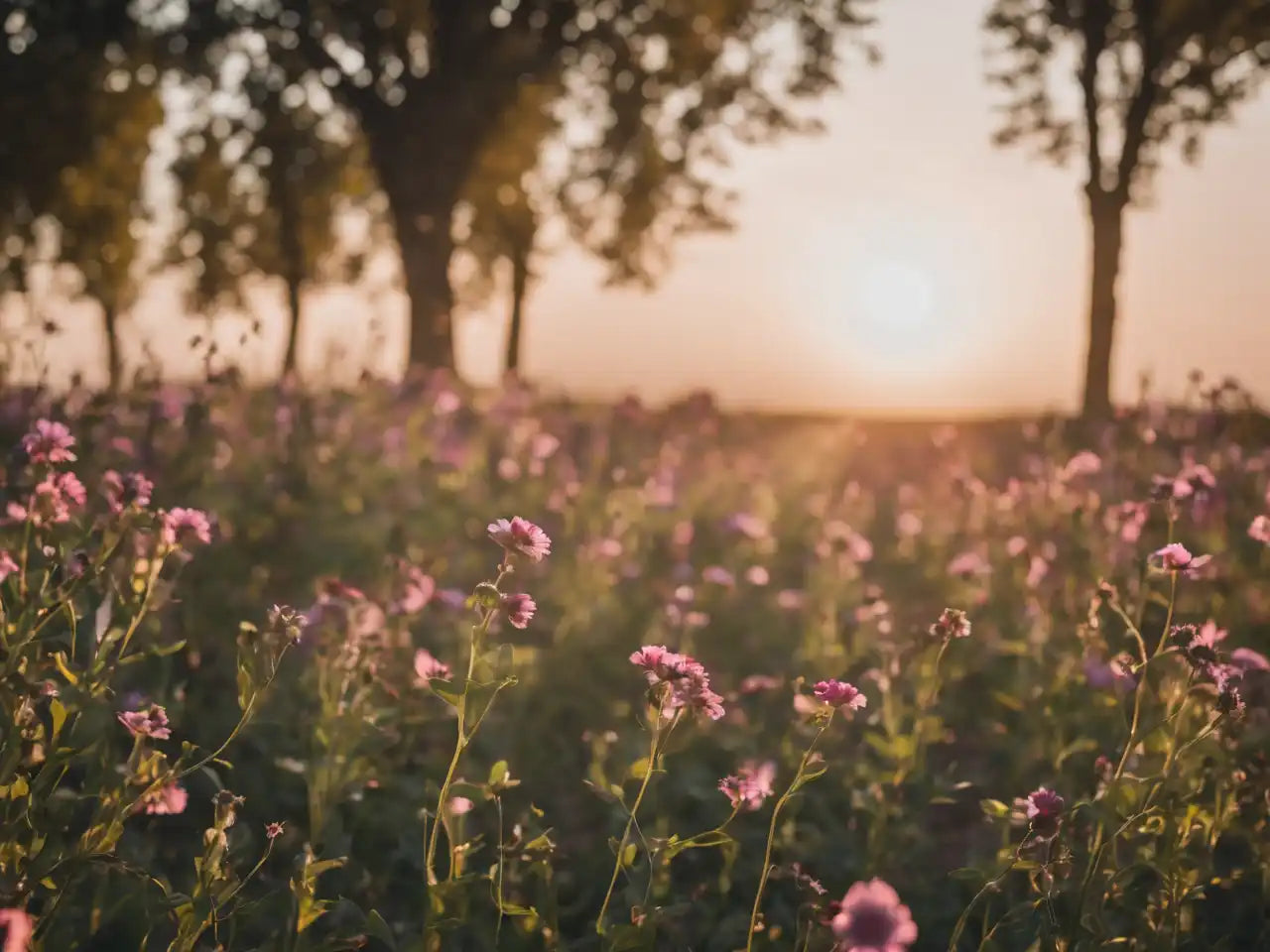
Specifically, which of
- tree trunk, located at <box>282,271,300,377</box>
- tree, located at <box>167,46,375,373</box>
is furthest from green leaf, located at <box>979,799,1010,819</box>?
tree trunk, located at <box>282,271,300,377</box>

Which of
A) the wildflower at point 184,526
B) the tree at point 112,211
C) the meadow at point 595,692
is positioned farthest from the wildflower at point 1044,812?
the tree at point 112,211

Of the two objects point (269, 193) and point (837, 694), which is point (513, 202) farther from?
point (837, 694)

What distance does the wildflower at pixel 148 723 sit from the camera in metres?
2.62

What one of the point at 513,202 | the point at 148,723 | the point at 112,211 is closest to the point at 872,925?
the point at 148,723

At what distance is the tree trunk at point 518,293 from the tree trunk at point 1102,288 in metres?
11.6

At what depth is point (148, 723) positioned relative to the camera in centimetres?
265

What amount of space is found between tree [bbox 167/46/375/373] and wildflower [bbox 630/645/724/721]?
10304 millimetres

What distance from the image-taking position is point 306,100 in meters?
17.0

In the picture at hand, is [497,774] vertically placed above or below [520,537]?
below

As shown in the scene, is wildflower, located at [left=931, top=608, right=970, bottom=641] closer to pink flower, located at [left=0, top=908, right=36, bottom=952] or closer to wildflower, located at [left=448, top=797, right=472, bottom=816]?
wildflower, located at [left=448, top=797, right=472, bottom=816]

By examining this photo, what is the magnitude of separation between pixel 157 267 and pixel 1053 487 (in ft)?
92.8

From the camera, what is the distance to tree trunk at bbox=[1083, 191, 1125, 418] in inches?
546

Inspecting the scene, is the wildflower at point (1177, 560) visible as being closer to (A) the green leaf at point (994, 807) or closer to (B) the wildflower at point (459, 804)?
(A) the green leaf at point (994, 807)

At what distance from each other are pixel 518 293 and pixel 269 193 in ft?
16.2
